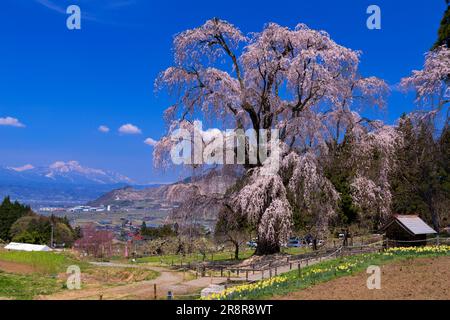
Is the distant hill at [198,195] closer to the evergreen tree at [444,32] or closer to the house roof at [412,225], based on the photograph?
the house roof at [412,225]

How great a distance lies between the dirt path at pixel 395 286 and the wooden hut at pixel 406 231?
9732 mm

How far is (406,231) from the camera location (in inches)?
1140

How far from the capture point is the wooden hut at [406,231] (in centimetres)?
2869

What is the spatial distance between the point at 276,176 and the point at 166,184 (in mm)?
7613

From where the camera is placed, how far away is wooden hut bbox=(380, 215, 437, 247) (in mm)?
28688

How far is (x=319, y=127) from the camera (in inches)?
1218

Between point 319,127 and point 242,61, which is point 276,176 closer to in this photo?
point 319,127

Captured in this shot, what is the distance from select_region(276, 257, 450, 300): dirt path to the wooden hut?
9732 mm

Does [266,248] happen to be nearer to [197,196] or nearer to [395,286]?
[197,196]

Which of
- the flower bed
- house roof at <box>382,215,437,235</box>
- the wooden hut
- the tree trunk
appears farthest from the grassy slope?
house roof at <box>382,215,437,235</box>

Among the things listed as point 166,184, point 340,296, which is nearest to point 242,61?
point 166,184

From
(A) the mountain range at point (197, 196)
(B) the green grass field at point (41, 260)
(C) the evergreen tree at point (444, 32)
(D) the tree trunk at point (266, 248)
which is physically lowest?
(B) the green grass field at point (41, 260)

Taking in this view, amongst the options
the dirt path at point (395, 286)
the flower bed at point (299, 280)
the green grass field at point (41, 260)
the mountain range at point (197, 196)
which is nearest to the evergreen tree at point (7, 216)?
the green grass field at point (41, 260)

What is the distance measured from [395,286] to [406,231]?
1484 cm
